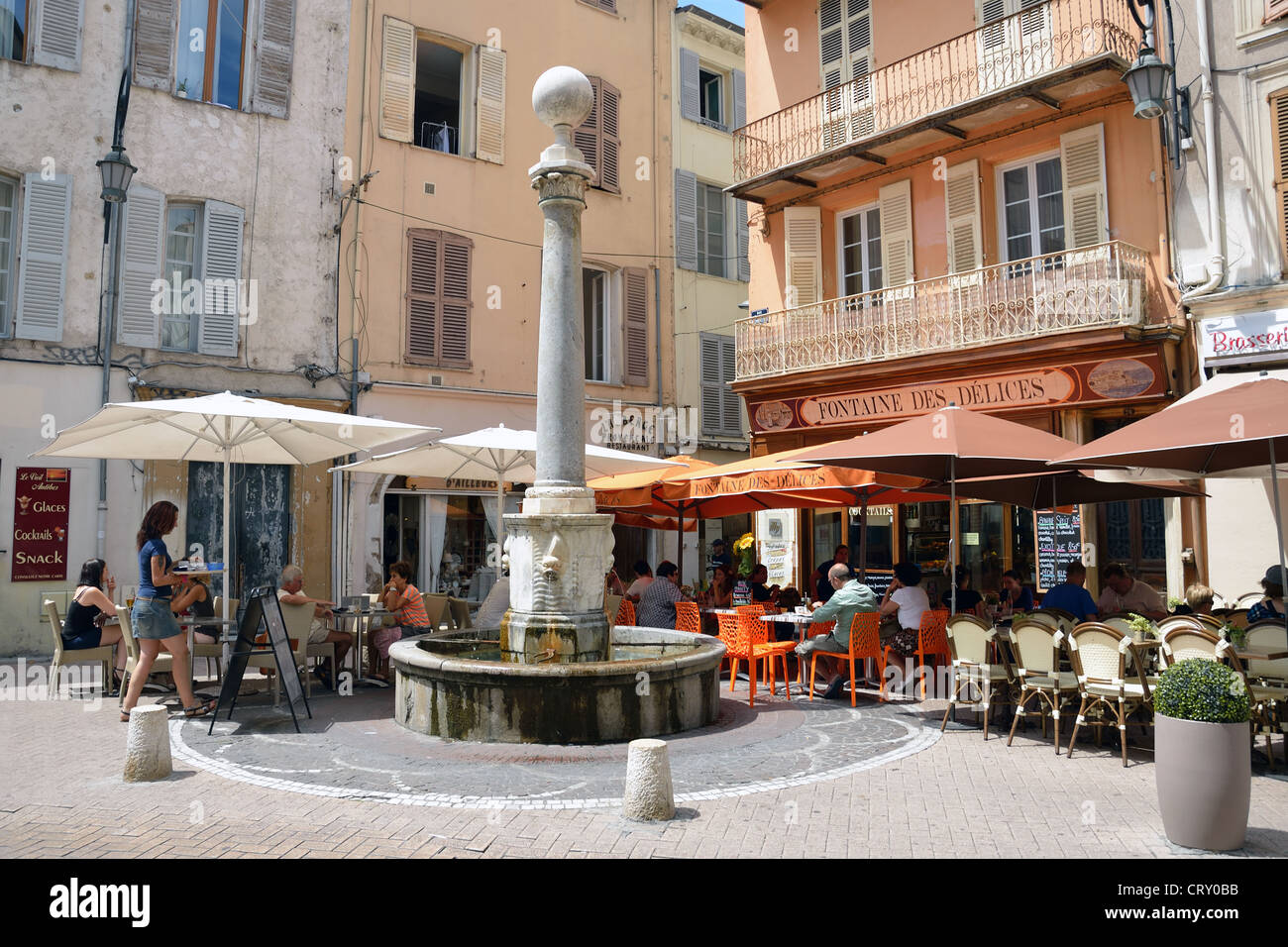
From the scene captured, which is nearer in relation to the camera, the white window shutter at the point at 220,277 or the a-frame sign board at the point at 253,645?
the a-frame sign board at the point at 253,645

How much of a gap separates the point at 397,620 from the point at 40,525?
6.07 meters

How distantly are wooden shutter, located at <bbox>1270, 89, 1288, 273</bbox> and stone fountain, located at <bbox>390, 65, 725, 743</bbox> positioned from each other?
8856 mm

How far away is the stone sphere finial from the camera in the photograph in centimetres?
828

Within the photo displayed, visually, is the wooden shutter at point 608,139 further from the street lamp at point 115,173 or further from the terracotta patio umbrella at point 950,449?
the terracotta patio umbrella at point 950,449

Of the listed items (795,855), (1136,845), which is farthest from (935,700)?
(795,855)

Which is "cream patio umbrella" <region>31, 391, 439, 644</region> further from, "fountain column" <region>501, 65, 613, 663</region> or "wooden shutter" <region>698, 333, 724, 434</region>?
"wooden shutter" <region>698, 333, 724, 434</region>

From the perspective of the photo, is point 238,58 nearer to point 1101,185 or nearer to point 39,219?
point 39,219

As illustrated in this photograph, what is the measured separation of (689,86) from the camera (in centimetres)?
2098

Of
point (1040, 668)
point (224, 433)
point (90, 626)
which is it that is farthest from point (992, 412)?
point (90, 626)

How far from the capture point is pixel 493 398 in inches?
680

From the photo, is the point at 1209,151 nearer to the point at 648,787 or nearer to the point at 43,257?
the point at 648,787

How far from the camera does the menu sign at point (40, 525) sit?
12.8 meters

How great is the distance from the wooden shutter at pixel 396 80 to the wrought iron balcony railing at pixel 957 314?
6950 millimetres

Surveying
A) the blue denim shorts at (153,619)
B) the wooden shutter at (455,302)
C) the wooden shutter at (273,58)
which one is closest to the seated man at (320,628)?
the blue denim shorts at (153,619)
